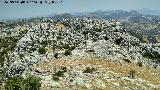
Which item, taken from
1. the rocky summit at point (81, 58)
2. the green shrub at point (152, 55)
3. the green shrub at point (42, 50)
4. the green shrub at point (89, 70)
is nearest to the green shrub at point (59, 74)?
the rocky summit at point (81, 58)

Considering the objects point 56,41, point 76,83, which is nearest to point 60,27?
point 56,41

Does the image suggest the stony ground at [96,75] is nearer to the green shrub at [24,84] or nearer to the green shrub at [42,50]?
the green shrub at [24,84]

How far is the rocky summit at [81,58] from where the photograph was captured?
6581 cm

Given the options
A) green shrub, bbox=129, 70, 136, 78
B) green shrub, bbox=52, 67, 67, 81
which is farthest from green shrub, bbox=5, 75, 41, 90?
green shrub, bbox=129, 70, 136, 78

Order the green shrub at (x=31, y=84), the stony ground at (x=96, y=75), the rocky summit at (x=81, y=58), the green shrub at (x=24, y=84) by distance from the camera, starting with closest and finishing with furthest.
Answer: the green shrub at (x=24, y=84)
the green shrub at (x=31, y=84)
the stony ground at (x=96, y=75)
the rocky summit at (x=81, y=58)

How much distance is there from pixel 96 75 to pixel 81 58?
9.73 meters

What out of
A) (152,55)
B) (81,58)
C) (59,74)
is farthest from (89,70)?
(152,55)

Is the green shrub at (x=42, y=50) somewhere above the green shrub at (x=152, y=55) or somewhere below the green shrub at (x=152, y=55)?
above

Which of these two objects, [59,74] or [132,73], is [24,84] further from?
[132,73]

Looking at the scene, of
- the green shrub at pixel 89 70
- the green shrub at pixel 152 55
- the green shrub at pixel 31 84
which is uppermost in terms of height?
the green shrub at pixel 31 84

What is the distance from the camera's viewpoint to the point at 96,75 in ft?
223

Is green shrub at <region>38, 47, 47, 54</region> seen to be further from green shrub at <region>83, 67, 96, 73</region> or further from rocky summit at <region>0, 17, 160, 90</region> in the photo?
green shrub at <region>83, 67, 96, 73</region>

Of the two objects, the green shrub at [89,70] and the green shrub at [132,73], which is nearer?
the green shrub at [89,70]

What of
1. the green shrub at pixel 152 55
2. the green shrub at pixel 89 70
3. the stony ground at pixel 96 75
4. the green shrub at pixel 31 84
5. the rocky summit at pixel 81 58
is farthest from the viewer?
the green shrub at pixel 152 55
